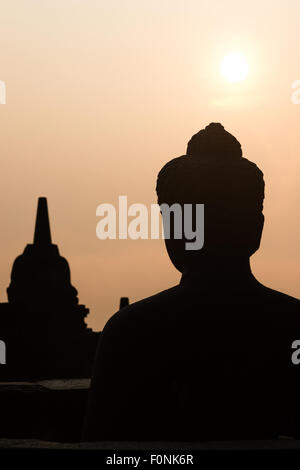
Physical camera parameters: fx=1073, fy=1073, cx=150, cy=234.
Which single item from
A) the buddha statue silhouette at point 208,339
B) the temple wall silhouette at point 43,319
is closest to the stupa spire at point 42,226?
the temple wall silhouette at point 43,319

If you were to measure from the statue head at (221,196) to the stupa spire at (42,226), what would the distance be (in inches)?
739

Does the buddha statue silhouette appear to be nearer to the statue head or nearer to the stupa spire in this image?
the statue head

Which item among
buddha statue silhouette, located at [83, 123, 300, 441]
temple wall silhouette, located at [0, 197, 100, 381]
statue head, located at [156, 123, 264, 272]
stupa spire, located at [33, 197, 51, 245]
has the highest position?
stupa spire, located at [33, 197, 51, 245]

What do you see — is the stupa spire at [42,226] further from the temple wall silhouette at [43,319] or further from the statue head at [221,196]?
the statue head at [221,196]

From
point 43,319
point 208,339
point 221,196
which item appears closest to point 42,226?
point 43,319

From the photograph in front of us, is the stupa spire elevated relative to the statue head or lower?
elevated

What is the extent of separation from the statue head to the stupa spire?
18.8 m

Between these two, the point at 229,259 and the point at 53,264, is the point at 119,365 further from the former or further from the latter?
the point at 53,264

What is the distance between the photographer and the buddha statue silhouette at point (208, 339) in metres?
5.33

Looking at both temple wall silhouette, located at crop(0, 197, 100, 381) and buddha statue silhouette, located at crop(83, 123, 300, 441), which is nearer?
buddha statue silhouette, located at crop(83, 123, 300, 441)

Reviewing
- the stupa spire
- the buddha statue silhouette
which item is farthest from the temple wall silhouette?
the buddha statue silhouette

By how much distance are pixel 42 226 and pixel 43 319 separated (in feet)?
9.14

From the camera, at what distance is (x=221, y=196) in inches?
221

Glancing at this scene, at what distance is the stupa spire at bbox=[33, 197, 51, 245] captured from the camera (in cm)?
2436
